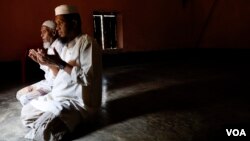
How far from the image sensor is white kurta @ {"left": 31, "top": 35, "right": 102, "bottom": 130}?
2713mm

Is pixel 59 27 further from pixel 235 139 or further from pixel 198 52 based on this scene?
pixel 198 52

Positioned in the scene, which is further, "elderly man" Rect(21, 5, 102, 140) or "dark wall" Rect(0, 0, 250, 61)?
"dark wall" Rect(0, 0, 250, 61)

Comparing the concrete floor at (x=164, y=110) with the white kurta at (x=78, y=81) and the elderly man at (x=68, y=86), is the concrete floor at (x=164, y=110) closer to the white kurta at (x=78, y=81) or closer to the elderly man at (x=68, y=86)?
the elderly man at (x=68, y=86)

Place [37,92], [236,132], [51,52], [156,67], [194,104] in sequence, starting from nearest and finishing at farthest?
[236,132] → [51,52] → [37,92] → [194,104] → [156,67]

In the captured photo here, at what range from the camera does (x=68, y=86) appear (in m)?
2.86

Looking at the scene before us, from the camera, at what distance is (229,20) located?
852 centimetres

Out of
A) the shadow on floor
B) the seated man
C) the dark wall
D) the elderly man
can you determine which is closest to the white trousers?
the seated man

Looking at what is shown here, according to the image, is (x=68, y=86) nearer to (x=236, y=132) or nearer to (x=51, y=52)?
(x=51, y=52)

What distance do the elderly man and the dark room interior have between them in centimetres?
22

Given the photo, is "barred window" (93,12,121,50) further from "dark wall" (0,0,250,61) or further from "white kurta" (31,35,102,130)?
"white kurta" (31,35,102,130)

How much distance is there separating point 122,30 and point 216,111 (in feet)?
16.9

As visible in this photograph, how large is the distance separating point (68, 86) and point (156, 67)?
516 centimetres

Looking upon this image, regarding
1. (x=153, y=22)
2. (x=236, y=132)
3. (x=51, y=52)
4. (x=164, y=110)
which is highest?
(x=153, y=22)

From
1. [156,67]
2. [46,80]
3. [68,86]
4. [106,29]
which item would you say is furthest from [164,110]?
[106,29]
